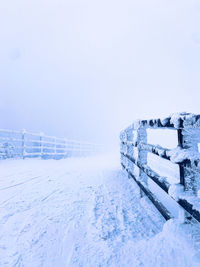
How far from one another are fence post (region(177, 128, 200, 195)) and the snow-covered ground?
13.9 inches

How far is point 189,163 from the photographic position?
140 cm

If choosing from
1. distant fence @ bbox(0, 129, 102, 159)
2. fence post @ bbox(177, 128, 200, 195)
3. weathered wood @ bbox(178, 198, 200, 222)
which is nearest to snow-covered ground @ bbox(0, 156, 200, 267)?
weathered wood @ bbox(178, 198, 200, 222)

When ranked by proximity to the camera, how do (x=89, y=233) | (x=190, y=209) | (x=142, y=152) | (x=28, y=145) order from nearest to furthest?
1. (x=190, y=209)
2. (x=89, y=233)
3. (x=142, y=152)
4. (x=28, y=145)

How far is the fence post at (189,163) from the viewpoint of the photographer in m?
1.45

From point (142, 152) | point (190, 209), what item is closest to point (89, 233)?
point (190, 209)

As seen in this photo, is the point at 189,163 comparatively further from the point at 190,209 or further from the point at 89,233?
the point at 89,233

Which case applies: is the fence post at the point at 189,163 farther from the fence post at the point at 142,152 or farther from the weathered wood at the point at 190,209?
the fence post at the point at 142,152

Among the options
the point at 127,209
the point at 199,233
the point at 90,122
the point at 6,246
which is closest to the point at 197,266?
the point at 199,233

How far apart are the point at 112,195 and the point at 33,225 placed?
1.44 m

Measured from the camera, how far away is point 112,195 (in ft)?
10.3

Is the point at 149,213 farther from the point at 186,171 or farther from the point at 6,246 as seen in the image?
the point at 6,246

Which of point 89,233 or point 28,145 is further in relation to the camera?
point 28,145

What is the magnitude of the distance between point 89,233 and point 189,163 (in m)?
1.19

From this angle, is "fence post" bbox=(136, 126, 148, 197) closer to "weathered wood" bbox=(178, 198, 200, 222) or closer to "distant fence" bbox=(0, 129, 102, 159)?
"weathered wood" bbox=(178, 198, 200, 222)
